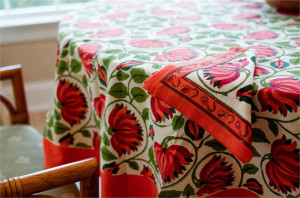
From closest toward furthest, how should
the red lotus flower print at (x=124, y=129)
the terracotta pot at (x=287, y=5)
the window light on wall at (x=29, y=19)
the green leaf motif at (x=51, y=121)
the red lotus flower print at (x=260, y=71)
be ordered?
the red lotus flower print at (x=260, y=71) < the red lotus flower print at (x=124, y=129) < the green leaf motif at (x=51, y=121) < the terracotta pot at (x=287, y=5) < the window light on wall at (x=29, y=19)

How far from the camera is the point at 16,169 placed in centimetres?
107

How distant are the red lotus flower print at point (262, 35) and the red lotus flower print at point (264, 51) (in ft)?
0.30

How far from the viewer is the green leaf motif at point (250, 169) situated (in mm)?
812

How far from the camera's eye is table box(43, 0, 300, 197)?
Answer: 77 cm

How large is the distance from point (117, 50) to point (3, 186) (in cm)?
44

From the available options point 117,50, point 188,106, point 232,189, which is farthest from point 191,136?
point 117,50

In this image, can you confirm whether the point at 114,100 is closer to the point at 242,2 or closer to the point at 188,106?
the point at 188,106

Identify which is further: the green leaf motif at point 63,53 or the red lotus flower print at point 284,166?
the green leaf motif at point 63,53

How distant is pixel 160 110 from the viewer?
840mm

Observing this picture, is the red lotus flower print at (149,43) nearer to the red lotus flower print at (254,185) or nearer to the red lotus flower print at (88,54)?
the red lotus flower print at (88,54)

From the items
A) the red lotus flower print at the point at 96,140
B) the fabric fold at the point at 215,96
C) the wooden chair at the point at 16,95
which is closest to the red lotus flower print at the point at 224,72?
the fabric fold at the point at 215,96

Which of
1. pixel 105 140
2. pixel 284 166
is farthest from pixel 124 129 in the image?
pixel 284 166

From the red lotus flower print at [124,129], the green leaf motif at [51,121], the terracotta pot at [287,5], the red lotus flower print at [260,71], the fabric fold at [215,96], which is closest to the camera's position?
the fabric fold at [215,96]

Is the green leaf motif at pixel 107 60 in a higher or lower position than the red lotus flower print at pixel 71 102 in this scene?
higher
